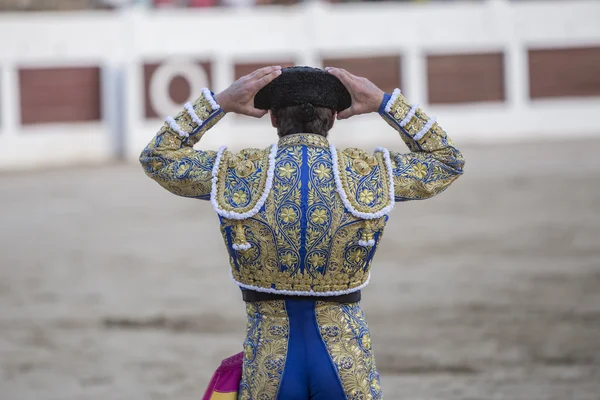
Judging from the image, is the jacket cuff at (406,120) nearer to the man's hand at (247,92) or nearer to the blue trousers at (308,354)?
the man's hand at (247,92)

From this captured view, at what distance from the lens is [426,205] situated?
892 centimetres

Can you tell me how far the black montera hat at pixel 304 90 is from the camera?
6.25 ft

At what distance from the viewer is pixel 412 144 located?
2.02 meters

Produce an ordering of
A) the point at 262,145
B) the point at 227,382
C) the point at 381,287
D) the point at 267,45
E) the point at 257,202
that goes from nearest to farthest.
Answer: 1. the point at 257,202
2. the point at 227,382
3. the point at 381,287
4. the point at 262,145
5. the point at 267,45

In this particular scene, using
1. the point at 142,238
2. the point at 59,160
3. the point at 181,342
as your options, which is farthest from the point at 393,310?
the point at 59,160

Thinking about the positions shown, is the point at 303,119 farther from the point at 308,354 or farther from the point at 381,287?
the point at 381,287

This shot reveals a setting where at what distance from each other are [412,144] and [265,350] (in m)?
0.47

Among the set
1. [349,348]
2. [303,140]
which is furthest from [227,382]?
[303,140]

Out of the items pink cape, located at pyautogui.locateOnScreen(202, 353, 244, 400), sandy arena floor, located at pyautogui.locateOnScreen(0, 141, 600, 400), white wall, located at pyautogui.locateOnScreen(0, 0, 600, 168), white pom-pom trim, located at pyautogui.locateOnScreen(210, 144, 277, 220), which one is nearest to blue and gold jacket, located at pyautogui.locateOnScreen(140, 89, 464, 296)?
white pom-pom trim, located at pyautogui.locateOnScreen(210, 144, 277, 220)

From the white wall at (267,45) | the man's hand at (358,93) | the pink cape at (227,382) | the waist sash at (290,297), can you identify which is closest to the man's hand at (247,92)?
the man's hand at (358,93)

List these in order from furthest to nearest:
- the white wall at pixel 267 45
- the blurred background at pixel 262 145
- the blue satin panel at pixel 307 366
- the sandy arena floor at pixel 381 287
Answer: the white wall at pixel 267 45
the blurred background at pixel 262 145
the sandy arena floor at pixel 381 287
the blue satin panel at pixel 307 366

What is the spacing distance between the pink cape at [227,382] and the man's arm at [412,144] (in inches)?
17.4

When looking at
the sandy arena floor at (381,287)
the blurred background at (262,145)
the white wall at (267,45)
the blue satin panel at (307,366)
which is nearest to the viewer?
the blue satin panel at (307,366)

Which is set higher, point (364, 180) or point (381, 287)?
point (364, 180)
